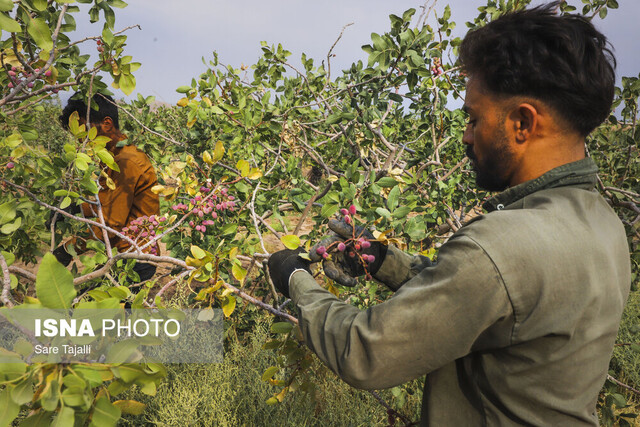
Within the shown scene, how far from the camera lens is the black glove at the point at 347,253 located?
132 centimetres

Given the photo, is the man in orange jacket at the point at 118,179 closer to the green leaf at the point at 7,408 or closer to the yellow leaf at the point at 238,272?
the yellow leaf at the point at 238,272

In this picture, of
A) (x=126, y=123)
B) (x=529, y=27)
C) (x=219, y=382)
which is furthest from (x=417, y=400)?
(x=126, y=123)

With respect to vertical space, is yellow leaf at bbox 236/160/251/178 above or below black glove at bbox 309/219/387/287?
above

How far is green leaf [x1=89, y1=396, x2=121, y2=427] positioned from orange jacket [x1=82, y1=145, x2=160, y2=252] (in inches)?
73.0

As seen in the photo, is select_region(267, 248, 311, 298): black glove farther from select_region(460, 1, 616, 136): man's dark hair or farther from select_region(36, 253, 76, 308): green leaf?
select_region(460, 1, 616, 136): man's dark hair

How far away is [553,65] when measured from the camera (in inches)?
38.2

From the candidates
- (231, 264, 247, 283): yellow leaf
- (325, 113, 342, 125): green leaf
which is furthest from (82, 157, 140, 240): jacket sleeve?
(231, 264, 247, 283): yellow leaf

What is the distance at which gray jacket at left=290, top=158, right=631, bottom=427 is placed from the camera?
803 millimetres

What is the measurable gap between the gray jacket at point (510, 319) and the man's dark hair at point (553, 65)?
0.52ft

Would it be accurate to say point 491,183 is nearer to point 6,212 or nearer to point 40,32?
point 40,32

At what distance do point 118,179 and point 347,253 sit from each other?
1763 mm

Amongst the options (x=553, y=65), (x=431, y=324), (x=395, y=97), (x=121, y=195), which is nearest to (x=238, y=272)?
(x=431, y=324)

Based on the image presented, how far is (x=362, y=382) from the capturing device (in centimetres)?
88

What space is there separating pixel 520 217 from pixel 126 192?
235cm
